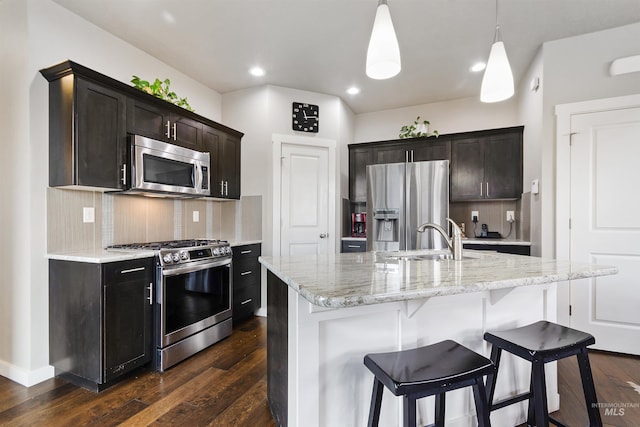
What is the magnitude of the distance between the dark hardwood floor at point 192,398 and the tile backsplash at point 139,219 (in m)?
0.96

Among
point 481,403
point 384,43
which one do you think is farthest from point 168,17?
point 481,403

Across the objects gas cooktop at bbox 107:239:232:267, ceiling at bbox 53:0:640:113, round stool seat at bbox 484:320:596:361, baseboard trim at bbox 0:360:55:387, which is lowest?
baseboard trim at bbox 0:360:55:387

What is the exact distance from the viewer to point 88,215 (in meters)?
2.46

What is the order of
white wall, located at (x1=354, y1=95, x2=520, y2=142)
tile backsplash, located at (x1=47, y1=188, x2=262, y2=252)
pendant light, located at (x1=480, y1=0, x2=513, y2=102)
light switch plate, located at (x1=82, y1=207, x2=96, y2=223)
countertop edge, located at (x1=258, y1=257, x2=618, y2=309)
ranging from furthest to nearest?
white wall, located at (x1=354, y1=95, x2=520, y2=142), light switch plate, located at (x1=82, y1=207, x2=96, y2=223), tile backsplash, located at (x1=47, y1=188, x2=262, y2=252), pendant light, located at (x1=480, y1=0, x2=513, y2=102), countertop edge, located at (x1=258, y1=257, x2=618, y2=309)

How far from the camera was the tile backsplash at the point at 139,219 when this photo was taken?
229 centimetres

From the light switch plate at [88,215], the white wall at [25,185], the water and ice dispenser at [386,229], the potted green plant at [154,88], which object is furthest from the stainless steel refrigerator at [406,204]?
the white wall at [25,185]

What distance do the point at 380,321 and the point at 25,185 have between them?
247 cm

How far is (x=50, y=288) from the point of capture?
2201 mm

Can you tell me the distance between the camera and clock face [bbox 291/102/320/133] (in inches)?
150

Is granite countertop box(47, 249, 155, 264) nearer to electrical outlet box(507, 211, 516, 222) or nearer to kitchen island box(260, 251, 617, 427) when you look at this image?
kitchen island box(260, 251, 617, 427)

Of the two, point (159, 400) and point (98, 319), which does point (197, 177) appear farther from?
point (159, 400)

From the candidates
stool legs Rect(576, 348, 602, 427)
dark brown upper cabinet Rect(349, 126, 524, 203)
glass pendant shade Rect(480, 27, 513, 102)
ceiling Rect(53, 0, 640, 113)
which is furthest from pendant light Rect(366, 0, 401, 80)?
dark brown upper cabinet Rect(349, 126, 524, 203)

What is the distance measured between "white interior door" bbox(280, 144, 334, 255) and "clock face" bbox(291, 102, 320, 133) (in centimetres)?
23

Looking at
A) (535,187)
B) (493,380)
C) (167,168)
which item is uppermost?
(167,168)
